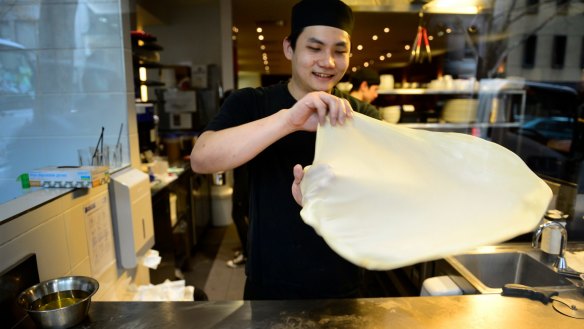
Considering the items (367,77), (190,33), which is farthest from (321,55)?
(190,33)

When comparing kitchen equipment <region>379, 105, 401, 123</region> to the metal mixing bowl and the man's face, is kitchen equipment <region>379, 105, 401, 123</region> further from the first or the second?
the metal mixing bowl

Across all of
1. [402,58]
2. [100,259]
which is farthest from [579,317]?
[402,58]

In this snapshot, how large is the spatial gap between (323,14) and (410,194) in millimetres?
539

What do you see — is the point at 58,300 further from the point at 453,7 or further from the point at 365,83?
the point at 453,7

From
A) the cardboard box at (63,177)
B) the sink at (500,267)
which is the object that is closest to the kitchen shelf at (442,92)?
the sink at (500,267)

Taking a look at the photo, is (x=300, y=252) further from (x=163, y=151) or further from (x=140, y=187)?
(x=163, y=151)

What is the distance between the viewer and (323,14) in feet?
3.21

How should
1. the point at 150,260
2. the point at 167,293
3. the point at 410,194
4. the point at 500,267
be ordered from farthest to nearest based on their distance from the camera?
the point at 150,260, the point at 167,293, the point at 500,267, the point at 410,194

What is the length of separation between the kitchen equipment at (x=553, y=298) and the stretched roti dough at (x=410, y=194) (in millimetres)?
368

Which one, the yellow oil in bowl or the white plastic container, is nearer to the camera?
the yellow oil in bowl

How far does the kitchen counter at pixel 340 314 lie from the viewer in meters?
0.90

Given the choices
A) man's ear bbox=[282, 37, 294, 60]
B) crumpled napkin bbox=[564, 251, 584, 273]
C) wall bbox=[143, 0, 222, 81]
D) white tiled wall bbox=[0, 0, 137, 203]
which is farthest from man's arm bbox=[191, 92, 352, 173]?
wall bbox=[143, 0, 222, 81]

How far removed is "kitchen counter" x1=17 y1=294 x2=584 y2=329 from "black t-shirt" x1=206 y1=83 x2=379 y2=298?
0.13m

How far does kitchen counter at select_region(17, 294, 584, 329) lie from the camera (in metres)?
0.90
